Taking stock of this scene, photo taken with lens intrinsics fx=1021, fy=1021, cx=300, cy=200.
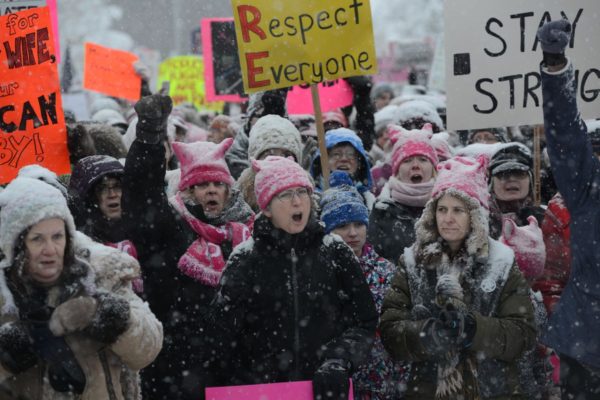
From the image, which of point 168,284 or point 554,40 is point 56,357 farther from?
point 554,40

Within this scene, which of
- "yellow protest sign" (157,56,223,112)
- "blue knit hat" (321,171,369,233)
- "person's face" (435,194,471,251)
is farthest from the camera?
"yellow protest sign" (157,56,223,112)

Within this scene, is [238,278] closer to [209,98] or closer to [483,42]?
[483,42]

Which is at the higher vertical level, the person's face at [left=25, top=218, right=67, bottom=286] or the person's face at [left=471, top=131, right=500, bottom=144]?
the person's face at [left=471, top=131, right=500, bottom=144]

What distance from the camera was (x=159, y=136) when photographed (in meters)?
4.62

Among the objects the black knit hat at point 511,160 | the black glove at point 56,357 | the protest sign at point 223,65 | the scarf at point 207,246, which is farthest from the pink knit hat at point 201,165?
the protest sign at point 223,65

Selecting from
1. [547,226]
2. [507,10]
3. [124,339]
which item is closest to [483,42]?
[507,10]

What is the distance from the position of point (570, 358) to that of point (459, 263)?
73cm

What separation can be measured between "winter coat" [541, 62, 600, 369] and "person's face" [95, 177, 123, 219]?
2405 millimetres

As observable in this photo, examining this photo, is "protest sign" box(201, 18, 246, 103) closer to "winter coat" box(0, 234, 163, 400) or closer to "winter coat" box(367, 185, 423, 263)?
"winter coat" box(367, 185, 423, 263)

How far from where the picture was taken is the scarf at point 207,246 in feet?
16.2

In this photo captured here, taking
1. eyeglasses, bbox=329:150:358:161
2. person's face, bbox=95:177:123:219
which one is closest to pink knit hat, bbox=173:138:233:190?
person's face, bbox=95:177:123:219

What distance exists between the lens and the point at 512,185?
20.4ft

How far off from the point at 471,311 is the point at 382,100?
30.9 ft

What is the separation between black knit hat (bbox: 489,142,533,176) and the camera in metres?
6.20
